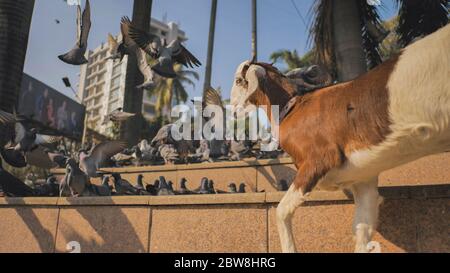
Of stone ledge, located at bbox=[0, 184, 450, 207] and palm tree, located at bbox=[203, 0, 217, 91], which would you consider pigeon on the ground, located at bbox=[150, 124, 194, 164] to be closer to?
stone ledge, located at bbox=[0, 184, 450, 207]

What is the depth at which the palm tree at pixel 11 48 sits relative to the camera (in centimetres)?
1014

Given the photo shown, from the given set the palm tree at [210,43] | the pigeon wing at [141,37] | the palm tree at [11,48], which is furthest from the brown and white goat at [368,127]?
the palm tree at [210,43]

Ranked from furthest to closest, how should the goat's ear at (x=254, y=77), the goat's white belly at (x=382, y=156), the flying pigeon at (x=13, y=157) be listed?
the flying pigeon at (x=13, y=157), the goat's ear at (x=254, y=77), the goat's white belly at (x=382, y=156)

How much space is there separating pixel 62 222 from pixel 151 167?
5.08 meters

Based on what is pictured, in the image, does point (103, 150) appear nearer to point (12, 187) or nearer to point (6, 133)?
point (12, 187)

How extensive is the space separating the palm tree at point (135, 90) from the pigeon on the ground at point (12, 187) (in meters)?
6.25

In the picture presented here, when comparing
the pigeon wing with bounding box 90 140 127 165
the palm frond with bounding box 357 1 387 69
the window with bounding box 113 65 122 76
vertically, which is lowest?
the pigeon wing with bounding box 90 140 127 165

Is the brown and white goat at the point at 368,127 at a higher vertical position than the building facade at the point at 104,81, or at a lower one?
lower

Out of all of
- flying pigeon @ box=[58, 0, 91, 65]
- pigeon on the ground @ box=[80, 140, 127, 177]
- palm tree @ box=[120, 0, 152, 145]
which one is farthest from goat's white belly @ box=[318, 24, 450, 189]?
palm tree @ box=[120, 0, 152, 145]

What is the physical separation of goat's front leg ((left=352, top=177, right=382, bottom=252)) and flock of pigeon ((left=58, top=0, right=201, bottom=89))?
6.22 m

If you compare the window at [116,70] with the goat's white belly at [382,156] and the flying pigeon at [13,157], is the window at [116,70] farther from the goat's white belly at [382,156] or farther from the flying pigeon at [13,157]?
the goat's white belly at [382,156]

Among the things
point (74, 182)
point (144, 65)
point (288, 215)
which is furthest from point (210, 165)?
point (288, 215)

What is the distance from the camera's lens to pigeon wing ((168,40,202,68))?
9.42m
